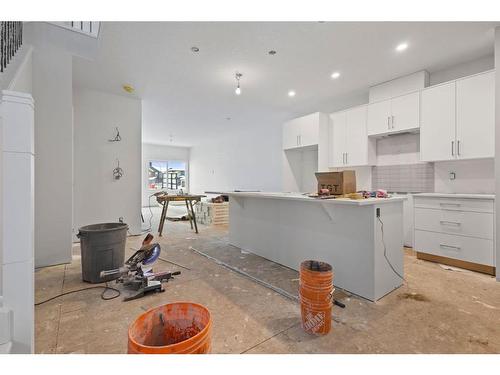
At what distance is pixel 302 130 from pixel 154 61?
311cm

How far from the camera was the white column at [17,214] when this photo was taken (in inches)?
43.4

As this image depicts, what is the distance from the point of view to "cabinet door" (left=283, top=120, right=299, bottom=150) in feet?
17.0

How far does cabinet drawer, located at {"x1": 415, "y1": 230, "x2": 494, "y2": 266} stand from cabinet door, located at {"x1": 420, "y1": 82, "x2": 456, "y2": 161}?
1111 millimetres

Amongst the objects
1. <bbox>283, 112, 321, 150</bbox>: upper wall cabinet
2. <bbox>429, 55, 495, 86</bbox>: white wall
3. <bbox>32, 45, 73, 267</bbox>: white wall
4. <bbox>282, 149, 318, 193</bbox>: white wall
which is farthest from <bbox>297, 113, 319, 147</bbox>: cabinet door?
<bbox>32, 45, 73, 267</bbox>: white wall

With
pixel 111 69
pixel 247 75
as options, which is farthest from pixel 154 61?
pixel 247 75

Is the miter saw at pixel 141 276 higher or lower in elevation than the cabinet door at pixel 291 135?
lower

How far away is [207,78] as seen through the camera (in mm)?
3842

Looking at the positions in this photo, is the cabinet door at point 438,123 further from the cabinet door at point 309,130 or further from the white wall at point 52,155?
the white wall at point 52,155

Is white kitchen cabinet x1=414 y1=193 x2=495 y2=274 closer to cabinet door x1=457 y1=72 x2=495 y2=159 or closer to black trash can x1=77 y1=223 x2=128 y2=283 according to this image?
cabinet door x1=457 y1=72 x2=495 y2=159

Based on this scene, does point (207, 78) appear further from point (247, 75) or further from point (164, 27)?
point (164, 27)

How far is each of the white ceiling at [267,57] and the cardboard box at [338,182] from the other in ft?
5.33

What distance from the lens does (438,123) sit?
10.7 feet

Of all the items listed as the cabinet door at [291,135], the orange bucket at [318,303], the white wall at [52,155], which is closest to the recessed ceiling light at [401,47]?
the cabinet door at [291,135]

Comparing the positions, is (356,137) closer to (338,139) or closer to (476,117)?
(338,139)
